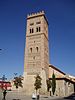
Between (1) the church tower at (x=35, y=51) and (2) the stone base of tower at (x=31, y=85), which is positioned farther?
(1) the church tower at (x=35, y=51)

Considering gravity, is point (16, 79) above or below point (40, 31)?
below

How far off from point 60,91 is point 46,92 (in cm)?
618

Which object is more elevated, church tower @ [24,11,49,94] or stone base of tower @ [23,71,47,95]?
church tower @ [24,11,49,94]

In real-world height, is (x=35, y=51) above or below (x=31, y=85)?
above

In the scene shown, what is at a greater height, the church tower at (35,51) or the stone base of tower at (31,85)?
the church tower at (35,51)

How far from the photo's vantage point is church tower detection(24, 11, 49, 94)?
5038cm

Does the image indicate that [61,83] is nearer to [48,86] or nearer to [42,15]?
[48,86]

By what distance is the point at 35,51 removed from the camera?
174 feet

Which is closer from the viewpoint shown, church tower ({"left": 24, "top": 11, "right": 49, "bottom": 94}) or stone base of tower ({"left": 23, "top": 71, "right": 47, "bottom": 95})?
stone base of tower ({"left": 23, "top": 71, "right": 47, "bottom": 95})

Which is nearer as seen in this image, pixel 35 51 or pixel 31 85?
pixel 31 85

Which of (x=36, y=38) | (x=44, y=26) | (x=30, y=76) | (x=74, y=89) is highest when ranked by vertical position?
(x=44, y=26)

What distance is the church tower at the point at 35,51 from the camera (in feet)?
165

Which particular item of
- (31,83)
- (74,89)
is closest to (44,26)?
(31,83)

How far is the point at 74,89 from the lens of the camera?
70.5 meters
